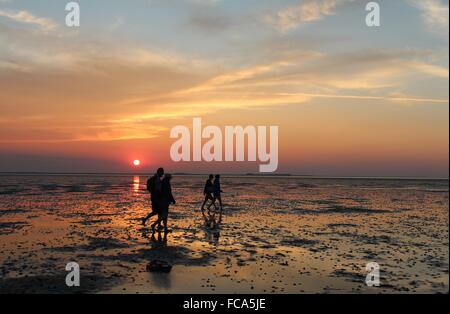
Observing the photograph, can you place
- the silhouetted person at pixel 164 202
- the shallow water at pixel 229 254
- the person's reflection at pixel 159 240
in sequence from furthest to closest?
the silhouetted person at pixel 164 202
the person's reflection at pixel 159 240
the shallow water at pixel 229 254

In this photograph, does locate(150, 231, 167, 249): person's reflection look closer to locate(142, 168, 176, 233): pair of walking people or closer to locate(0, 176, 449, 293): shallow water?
locate(0, 176, 449, 293): shallow water

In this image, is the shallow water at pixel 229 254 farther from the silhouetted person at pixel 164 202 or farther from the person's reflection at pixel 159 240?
the silhouetted person at pixel 164 202

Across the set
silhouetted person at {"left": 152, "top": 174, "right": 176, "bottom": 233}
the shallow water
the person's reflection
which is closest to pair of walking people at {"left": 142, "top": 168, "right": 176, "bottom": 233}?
silhouetted person at {"left": 152, "top": 174, "right": 176, "bottom": 233}

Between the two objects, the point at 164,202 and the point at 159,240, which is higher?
the point at 164,202

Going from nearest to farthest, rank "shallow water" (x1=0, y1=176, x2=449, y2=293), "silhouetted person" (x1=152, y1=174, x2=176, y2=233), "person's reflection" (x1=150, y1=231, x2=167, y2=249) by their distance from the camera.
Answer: "shallow water" (x1=0, y1=176, x2=449, y2=293) → "person's reflection" (x1=150, y1=231, x2=167, y2=249) → "silhouetted person" (x1=152, y1=174, x2=176, y2=233)

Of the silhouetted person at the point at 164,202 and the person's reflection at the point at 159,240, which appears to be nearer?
the person's reflection at the point at 159,240

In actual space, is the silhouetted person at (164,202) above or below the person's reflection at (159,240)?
above

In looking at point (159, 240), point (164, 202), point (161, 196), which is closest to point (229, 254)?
point (159, 240)

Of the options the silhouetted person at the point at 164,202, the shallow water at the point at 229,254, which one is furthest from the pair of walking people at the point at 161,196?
the shallow water at the point at 229,254

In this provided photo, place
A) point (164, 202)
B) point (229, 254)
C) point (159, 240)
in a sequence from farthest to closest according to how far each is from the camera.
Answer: point (164, 202)
point (159, 240)
point (229, 254)

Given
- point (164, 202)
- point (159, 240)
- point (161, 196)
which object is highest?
point (161, 196)

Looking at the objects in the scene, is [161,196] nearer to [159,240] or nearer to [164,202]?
[164,202]
